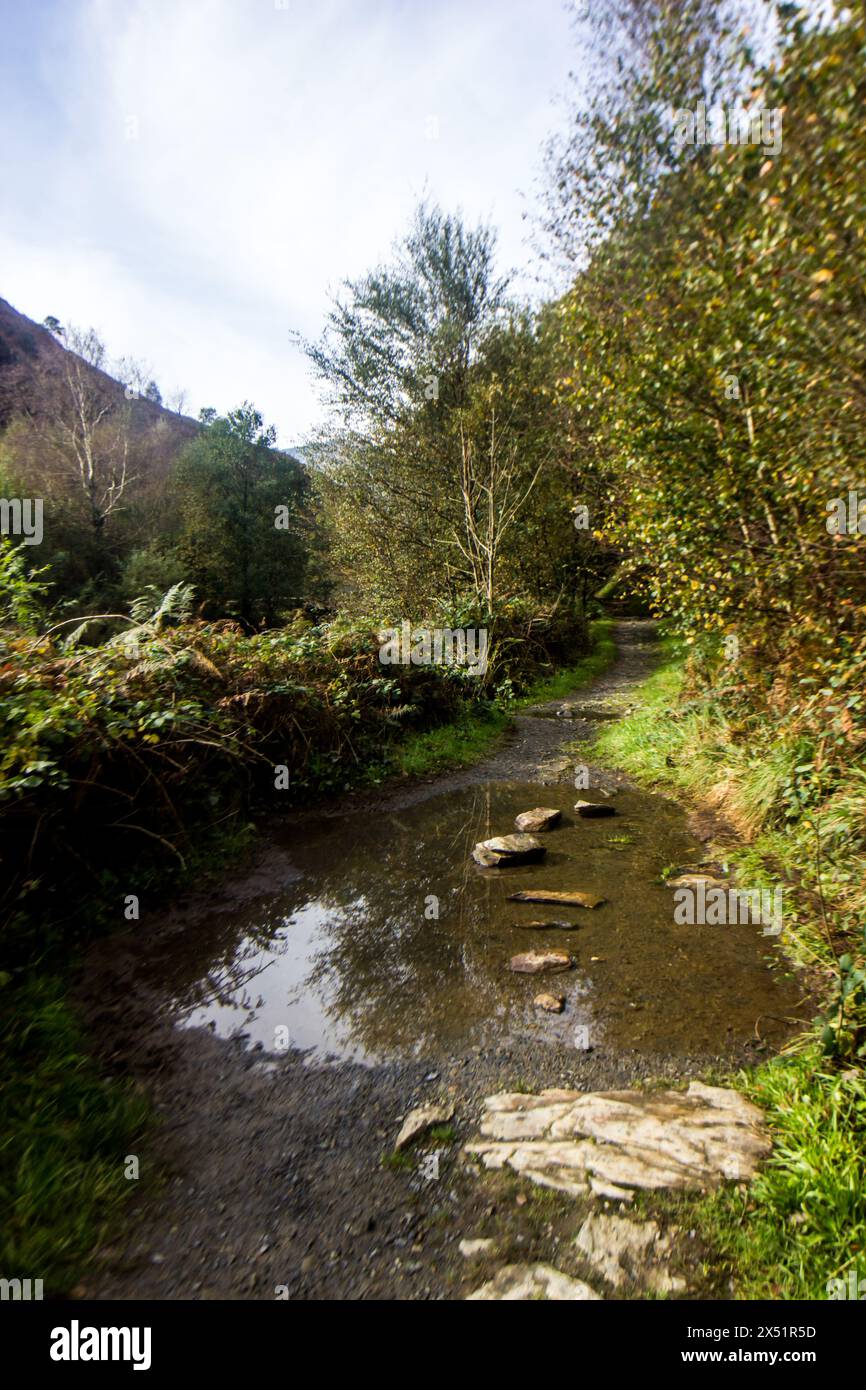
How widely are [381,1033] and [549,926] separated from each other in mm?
1596

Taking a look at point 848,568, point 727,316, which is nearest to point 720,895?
point 848,568

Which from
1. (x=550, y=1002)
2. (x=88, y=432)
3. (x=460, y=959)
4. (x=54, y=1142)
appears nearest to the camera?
(x=54, y=1142)

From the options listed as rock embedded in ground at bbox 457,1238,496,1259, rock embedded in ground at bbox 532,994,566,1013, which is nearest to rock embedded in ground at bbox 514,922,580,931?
rock embedded in ground at bbox 532,994,566,1013

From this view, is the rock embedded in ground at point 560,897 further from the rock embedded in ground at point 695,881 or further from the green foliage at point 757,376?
the green foliage at point 757,376

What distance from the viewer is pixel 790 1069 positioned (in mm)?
2914

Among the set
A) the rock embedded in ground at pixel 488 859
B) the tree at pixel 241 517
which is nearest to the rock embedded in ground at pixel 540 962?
the rock embedded in ground at pixel 488 859

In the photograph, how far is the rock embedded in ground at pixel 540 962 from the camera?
4.12 metres

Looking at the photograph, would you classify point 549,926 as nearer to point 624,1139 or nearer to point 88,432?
point 624,1139

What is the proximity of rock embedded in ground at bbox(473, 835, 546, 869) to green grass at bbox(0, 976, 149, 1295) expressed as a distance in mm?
3378

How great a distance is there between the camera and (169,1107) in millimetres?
3125

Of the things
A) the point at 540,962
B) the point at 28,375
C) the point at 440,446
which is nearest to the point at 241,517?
the point at 28,375

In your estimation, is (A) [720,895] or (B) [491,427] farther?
(B) [491,427]

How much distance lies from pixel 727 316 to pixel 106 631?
16.6m
